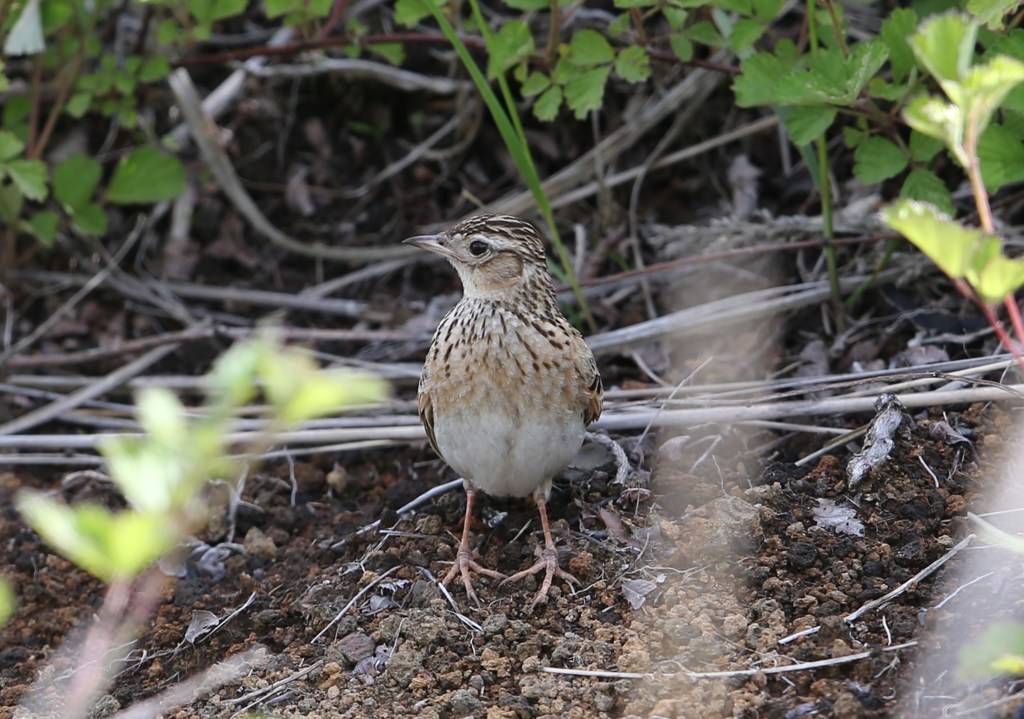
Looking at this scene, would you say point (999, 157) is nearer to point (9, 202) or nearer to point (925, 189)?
point (925, 189)

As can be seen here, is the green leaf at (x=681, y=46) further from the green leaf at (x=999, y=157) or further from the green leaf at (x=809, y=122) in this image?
the green leaf at (x=999, y=157)

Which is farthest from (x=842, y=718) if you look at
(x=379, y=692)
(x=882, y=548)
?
(x=379, y=692)

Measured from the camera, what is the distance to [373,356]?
6566mm

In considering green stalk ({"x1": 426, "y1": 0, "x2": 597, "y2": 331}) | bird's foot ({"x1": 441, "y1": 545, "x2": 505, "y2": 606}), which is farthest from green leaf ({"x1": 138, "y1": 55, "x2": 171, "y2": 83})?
bird's foot ({"x1": 441, "y1": 545, "x2": 505, "y2": 606})

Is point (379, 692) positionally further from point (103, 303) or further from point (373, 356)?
point (103, 303)

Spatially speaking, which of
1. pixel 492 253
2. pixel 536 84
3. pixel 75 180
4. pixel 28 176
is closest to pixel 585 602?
pixel 492 253

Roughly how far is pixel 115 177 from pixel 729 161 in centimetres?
360

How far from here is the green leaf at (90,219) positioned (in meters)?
6.92

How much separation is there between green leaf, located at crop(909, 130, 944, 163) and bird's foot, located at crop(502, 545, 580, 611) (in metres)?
2.28

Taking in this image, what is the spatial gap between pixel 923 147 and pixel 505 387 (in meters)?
2.09

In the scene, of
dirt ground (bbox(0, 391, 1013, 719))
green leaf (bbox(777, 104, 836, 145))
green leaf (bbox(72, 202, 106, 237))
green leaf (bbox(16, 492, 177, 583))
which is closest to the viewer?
green leaf (bbox(16, 492, 177, 583))

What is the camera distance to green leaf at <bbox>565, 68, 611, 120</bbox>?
17.7 ft

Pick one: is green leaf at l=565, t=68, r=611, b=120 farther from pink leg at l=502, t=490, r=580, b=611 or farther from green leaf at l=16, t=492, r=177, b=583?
green leaf at l=16, t=492, r=177, b=583

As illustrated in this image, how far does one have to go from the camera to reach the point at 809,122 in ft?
16.8
